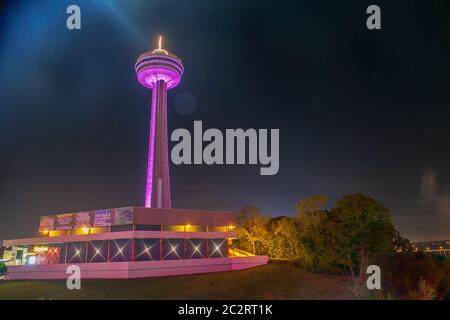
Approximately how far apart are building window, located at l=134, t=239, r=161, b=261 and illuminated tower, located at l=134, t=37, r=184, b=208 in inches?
803

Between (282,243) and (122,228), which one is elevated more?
(122,228)

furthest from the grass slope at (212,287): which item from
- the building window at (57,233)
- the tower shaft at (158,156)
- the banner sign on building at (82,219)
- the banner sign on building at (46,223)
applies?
the tower shaft at (158,156)

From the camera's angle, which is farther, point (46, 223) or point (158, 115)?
point (158, 115)

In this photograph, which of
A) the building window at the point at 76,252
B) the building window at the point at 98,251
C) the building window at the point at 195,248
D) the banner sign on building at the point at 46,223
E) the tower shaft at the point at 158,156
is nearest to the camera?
the building window at the point at 98,251

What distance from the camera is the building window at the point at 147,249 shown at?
50250 mm

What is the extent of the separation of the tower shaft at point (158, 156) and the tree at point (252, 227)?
1571 centimetres

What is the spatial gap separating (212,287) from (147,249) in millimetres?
13610

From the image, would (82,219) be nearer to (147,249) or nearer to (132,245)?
(132,245)

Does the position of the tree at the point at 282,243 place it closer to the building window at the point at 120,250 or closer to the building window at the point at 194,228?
the building window at the point at 194,228

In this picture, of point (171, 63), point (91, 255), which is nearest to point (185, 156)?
point (91, 255)

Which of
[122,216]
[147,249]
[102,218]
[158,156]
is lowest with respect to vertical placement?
[147,249]

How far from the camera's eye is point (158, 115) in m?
79.8

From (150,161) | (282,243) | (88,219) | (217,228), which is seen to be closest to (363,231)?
(217,228)

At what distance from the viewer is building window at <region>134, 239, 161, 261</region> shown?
50.2 metres
